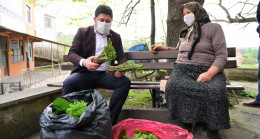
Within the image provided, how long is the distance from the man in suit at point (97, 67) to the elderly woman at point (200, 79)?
65 centimetres

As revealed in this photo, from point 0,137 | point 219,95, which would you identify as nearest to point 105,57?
point 219,95

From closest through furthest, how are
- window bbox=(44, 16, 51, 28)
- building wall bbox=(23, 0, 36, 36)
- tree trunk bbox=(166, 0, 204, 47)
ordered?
tree trunk bbox=(166, 0, 204, 47)
building wall bbox=(23, 0, 36, 36)
window bbox=(44, 16, 51, 28)

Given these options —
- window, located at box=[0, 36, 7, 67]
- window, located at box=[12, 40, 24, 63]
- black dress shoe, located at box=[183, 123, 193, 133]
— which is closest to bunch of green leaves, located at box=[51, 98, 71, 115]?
black dress shoe, located at box=[183, 123, 193, 133]

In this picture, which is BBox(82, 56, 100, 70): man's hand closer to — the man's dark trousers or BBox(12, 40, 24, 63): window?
the man's dark trousers

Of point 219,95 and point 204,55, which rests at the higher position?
point 204,55

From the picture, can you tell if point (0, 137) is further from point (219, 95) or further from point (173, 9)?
point (173, 9)

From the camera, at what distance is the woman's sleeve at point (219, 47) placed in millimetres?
2214

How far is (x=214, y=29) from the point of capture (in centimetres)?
235

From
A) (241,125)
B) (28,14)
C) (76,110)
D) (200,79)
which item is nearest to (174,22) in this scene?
(200,79)

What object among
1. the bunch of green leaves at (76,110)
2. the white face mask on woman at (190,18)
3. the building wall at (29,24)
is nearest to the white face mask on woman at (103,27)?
the white face mask on woman at (190,18)

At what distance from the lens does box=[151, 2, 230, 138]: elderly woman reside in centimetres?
207

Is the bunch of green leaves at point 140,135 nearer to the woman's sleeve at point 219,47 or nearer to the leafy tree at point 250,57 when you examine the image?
the woman's sleeve at point 219,47

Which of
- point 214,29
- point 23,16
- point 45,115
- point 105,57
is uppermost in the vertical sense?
point 23,16

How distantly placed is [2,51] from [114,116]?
13.2 metres
